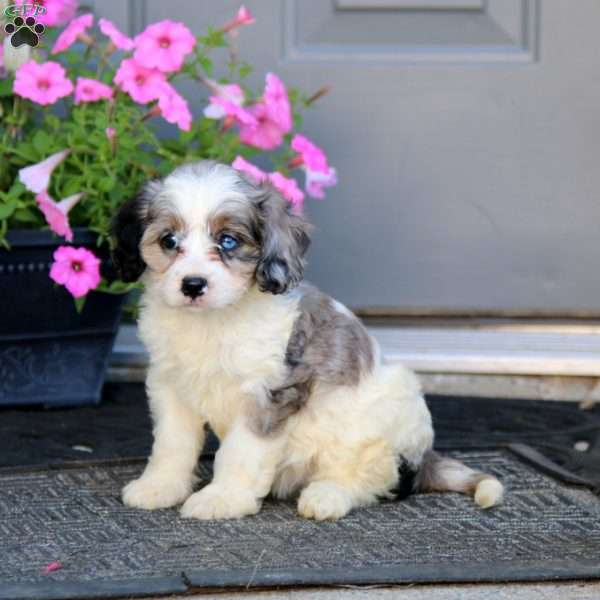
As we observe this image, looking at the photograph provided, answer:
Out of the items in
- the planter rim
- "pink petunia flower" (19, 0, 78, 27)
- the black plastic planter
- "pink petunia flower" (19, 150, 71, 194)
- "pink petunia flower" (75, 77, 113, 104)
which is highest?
"pink petunia flower" (19, 0, 78, 27)

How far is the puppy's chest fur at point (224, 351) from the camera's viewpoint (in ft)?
10.8

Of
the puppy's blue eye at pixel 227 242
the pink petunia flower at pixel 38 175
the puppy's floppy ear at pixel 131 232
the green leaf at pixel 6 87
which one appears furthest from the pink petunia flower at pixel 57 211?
the puppy's blue eye at pixel 227 242

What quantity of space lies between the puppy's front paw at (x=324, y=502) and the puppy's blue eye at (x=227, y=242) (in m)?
0.66

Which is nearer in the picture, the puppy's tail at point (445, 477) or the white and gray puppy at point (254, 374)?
the white and gray puppy at point (254, 374)

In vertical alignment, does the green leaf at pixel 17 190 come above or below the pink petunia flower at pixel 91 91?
below

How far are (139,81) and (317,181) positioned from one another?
70cm

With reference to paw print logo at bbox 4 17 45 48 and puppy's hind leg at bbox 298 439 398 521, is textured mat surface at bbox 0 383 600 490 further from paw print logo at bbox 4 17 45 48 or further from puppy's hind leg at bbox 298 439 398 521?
paw print logo at bbox 4 17 45 48

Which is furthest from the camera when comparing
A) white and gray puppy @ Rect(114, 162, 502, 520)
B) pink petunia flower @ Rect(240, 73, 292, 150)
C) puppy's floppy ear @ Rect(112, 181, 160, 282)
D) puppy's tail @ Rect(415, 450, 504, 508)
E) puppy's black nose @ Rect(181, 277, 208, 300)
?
pink petunia flower @ Rect(240, 73, 292, 150)

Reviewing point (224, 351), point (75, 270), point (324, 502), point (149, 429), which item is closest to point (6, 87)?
point (75, 270)

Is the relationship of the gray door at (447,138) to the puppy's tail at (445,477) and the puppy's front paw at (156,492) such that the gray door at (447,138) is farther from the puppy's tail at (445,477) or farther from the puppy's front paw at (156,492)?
the puppy's front paw at (156,492)

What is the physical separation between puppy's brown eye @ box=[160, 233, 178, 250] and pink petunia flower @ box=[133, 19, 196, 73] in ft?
3.78

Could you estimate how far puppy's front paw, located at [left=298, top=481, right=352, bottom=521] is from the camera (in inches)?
128

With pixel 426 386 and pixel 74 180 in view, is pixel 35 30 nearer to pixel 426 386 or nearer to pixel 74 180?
pixel 74 180

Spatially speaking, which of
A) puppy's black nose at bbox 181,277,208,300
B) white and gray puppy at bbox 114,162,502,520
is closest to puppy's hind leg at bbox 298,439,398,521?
white and gray puppy at bbox 114,162,502,520
